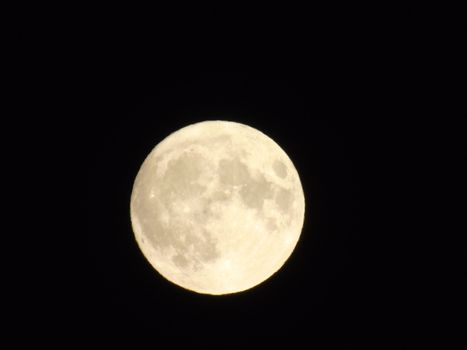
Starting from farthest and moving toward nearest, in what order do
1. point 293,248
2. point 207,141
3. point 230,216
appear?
point 293,248
point 207,141
point 230,216

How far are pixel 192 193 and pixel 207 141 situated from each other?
629 mm

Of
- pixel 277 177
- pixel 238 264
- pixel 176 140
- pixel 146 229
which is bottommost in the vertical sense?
pixel 238 264

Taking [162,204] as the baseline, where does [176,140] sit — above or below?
above

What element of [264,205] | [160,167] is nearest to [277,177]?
[264,205]

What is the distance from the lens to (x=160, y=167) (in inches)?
225

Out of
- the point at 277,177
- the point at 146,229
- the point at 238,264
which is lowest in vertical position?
the point at 238,264

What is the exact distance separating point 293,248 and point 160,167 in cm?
164

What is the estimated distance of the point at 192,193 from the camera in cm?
537

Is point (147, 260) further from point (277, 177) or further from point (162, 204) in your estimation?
point (277, 177)

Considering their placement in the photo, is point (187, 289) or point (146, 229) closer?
point (146, 229)

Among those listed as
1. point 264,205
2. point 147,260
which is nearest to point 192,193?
point 264,205

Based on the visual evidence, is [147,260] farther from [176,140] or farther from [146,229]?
[176,140]

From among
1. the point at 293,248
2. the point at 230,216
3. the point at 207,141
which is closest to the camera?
the point at 230,216

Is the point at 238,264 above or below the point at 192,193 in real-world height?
below
